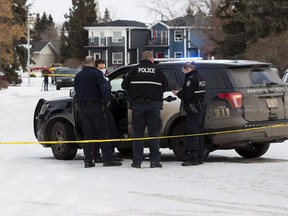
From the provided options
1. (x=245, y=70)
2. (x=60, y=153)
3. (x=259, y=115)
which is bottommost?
(x=60, y=153)

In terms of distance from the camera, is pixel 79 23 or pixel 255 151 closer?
pixel 255 151

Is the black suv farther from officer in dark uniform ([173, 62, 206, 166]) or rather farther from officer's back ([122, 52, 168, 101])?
officer's back ([122, 52, 168, 101])

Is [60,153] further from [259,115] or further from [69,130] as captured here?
[259,115]

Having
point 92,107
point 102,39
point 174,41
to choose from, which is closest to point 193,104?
point 92,107

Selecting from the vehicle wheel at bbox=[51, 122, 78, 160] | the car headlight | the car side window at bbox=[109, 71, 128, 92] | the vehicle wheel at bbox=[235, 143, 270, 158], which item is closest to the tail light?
the vehicle wheel at bbox=[235, 143, 270, 158]

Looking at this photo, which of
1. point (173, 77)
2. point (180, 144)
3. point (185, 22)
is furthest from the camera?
point (185, 22)

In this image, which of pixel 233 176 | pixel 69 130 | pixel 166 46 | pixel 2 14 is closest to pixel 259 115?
pixel 233 176

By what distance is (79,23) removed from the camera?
10256 centimetres

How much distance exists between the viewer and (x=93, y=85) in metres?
10.9

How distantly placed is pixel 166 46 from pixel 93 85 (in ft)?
280

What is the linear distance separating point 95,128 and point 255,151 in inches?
125

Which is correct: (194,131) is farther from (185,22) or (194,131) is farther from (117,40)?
(117,40)

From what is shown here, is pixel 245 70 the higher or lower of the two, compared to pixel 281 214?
higher

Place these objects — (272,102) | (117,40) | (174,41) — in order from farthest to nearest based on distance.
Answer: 1. (117,40)
2. (174,41)
3. (272,102)
